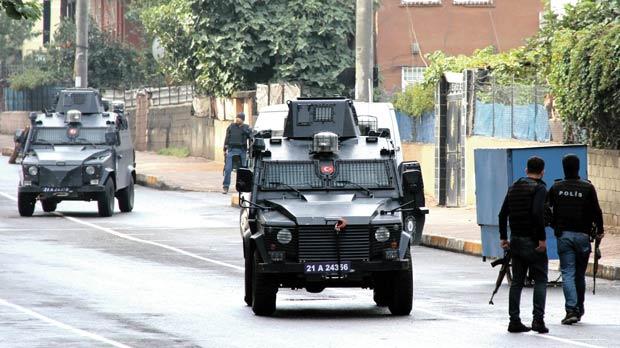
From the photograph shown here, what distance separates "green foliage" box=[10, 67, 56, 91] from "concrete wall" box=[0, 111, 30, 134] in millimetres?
1157

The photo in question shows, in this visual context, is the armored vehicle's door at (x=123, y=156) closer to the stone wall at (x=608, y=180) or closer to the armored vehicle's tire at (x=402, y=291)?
the stone wall at (x=608, y=180)

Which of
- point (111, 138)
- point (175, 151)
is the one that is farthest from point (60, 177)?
point (175, 151)

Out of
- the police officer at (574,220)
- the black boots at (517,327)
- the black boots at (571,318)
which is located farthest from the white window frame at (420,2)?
the black boots at (517,327)

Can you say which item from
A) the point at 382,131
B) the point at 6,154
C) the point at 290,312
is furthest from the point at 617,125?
the point at 6,154

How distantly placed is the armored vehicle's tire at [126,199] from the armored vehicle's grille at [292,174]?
1750 cm

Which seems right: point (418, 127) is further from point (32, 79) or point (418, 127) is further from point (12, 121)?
point (12, 121)

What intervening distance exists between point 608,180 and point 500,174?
6.56 meters

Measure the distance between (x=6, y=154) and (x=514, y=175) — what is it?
1609 inches

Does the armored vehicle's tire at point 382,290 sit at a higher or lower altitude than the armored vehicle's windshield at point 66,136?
lower

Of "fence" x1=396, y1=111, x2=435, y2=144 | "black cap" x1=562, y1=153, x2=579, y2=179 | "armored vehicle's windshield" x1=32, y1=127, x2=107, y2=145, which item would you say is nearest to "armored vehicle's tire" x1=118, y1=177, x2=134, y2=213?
"armored vehicle's windshield" x1=32, y1=127, x2=107, y2=145

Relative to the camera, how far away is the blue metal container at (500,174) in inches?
869

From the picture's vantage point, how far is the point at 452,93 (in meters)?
37.4

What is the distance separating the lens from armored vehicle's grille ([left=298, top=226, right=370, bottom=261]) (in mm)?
17969

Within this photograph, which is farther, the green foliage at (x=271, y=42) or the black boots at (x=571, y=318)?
the green foliage at (x=271, y=42)
